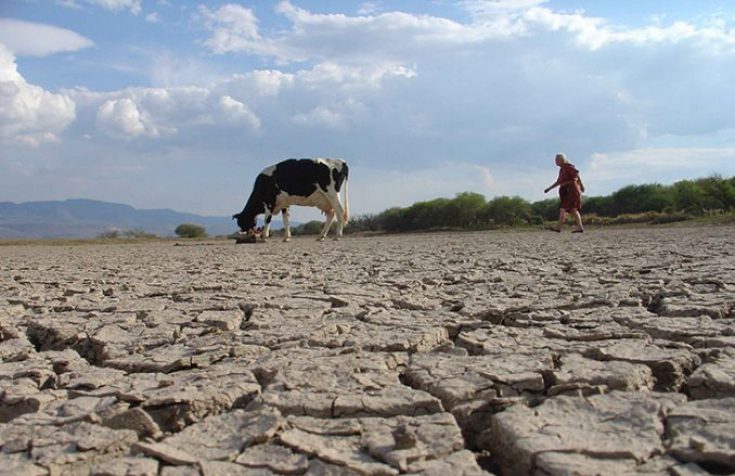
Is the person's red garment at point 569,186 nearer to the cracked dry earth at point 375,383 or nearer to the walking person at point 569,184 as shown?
the walking person at point 569,184

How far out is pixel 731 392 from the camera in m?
1.95

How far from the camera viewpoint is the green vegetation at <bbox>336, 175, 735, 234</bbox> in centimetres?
2108

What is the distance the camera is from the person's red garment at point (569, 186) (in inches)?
493

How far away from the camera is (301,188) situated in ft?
46.5

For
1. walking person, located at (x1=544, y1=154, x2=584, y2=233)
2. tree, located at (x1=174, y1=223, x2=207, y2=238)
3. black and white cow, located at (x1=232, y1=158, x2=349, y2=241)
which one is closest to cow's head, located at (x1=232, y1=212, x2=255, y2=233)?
black and white cow, located at (x1=232, y1=158, x2=349, y2=241)

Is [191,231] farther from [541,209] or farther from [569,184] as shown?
[569,184]

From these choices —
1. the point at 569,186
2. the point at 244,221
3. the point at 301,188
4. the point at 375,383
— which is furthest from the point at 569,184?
the point at 375,383

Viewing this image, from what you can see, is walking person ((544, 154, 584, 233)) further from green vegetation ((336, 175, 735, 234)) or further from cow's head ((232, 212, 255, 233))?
green vegetation ((336, 175, 735, 234))

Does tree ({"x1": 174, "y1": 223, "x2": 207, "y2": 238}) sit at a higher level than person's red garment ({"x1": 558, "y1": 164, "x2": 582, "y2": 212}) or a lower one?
lower

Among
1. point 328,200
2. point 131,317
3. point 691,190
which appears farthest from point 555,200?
point 131,317

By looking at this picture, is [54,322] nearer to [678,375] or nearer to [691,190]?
[678,375]

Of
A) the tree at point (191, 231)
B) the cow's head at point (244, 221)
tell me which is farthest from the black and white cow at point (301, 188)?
the tree at point (191, 231)

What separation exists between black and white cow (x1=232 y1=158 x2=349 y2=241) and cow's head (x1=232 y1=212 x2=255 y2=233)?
0.08 m

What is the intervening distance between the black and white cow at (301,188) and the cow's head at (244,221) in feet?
0.27
